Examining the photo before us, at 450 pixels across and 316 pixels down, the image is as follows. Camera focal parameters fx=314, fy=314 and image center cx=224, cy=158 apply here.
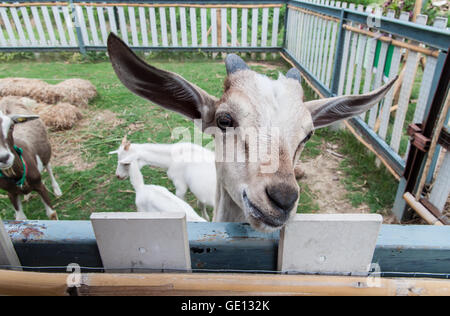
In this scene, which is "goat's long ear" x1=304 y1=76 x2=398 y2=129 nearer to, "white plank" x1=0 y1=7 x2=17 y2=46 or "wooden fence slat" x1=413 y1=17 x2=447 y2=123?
"wooden fence slat" x1=413 y1=17 x2=447 y2=123

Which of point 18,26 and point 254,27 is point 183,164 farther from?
point 18,26

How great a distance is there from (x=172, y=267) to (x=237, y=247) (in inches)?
9.6

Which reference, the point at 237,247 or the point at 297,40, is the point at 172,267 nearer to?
the point at 237,247

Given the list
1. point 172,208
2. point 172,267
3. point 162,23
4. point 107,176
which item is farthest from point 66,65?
point 172,267

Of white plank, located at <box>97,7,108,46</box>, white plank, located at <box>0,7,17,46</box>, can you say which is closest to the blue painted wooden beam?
white plank, located at <box>97,7,108,46</box>

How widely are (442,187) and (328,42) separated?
4.40 meters

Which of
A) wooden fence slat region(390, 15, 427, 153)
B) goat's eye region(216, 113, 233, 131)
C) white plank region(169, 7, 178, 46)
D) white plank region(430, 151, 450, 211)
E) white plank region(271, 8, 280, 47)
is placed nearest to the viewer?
goat's eye region(216, 113, 233, 131)

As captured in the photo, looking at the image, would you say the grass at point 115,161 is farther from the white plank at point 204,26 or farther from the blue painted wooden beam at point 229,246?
the blue painted wooden beam at point 229,246

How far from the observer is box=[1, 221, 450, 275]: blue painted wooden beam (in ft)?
3.72

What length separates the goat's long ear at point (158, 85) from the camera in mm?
1517

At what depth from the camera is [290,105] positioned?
1714 mm

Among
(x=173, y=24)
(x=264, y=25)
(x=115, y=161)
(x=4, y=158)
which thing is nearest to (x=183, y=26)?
(x=173, y=24)

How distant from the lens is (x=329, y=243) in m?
1.05

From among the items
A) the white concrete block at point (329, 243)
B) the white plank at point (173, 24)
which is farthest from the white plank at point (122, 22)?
the white concrete block at point (329, 243)
